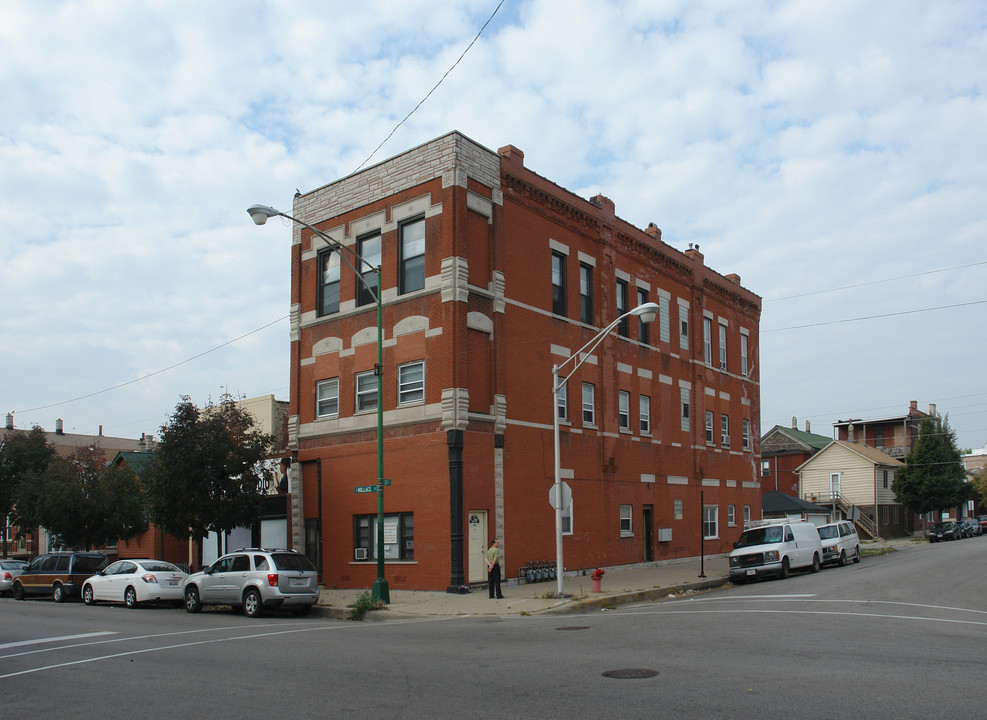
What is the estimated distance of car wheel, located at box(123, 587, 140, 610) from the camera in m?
25.0

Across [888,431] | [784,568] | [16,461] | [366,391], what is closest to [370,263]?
[366,391]

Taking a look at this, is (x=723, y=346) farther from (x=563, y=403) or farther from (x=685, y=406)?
(x=563, y=403)

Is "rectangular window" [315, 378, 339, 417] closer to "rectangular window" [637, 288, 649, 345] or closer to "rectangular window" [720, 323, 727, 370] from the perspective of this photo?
"rectangular window" [637, 288, 649, 345]

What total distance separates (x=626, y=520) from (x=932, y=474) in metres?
41.1

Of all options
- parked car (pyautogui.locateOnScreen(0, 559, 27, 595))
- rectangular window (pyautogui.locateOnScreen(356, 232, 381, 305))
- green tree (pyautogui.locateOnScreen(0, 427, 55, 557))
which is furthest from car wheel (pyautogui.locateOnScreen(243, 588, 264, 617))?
green tree (pyautogui.locateOnScreen(0, 427, 55, 557))

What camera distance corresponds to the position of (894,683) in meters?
9.30

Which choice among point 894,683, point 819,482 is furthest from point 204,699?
point 819,482

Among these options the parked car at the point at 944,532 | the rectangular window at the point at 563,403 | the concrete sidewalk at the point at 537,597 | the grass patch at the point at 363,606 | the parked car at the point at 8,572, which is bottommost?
the parked car at the point at 944,532

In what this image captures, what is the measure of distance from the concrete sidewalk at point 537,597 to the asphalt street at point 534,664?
98cm

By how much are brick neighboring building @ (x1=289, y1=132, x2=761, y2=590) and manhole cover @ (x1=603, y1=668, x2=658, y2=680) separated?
Answer: 13331mm

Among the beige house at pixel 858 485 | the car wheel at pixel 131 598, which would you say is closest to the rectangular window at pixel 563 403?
the car wheel at pixel 131 598

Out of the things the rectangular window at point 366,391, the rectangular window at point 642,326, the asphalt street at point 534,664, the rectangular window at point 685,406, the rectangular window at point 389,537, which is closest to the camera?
the asphalt street at point 534,664

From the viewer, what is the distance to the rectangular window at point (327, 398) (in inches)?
1131

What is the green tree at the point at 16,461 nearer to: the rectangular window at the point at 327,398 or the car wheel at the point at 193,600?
the rectangular window at the point at 327,398
